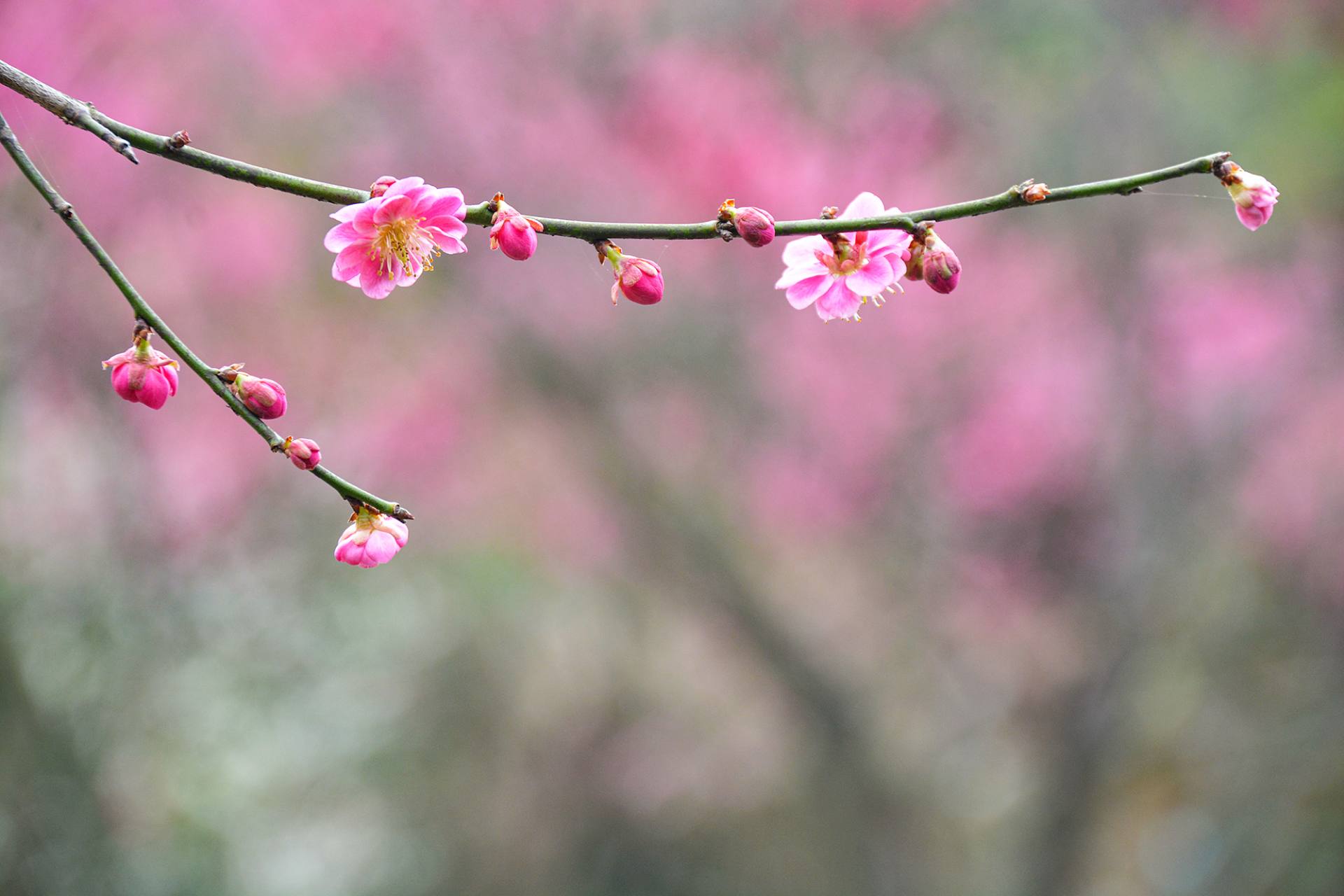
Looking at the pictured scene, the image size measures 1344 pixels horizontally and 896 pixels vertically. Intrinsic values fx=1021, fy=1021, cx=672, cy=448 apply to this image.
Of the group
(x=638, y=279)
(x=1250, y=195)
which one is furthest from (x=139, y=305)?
(x=1250, y=195)

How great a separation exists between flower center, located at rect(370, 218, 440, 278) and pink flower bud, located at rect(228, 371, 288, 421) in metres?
0.16

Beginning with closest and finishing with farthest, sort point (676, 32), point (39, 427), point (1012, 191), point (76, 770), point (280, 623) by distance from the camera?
point (1012, 191) → point (76, 770) → point (39, 427) → point (676, 32) → point (280, 623)

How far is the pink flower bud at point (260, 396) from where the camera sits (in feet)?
2.35

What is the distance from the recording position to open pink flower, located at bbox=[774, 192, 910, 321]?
83cm

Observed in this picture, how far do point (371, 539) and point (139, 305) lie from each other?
0.23m

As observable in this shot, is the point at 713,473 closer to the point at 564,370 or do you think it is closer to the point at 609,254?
the point at 564,370

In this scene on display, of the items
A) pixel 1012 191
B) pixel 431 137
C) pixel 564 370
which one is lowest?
pixel 1012 191

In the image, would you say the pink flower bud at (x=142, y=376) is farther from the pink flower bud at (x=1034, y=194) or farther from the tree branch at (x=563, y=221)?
the pink flower bud at (x=1034, y=194)

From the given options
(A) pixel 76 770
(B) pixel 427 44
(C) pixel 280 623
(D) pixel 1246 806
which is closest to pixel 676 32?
(B) pixel 427 44

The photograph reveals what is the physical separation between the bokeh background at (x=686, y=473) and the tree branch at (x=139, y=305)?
221cm

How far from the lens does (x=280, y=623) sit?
3.62m

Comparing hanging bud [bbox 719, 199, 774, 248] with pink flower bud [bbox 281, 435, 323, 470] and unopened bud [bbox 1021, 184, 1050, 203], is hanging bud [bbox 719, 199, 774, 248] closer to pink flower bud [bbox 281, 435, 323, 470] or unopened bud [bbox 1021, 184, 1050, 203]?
unopened bud [bbox 1021, 184, 1050, 203]

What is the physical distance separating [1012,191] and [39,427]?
10.5 ft

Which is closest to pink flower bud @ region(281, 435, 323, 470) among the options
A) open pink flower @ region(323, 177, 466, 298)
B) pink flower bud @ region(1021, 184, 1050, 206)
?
open pink flower @ region(323, 177, 466, 298)
